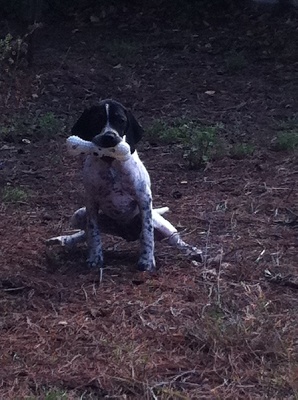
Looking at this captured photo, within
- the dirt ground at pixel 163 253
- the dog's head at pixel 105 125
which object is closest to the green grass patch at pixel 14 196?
the dirt ground at pixel 163 253

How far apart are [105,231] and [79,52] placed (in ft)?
22.5

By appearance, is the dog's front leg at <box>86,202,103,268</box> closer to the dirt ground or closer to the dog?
the dog

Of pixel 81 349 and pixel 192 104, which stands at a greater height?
pixel 81 349

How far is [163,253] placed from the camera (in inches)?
230

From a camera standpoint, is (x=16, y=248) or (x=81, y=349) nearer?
(x=81, y=349)

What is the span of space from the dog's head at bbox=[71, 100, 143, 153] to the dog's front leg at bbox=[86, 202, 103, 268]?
0.43m

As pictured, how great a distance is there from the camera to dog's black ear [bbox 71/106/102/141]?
5.39 meters

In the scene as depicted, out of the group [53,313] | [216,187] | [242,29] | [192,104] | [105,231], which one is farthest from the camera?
[242,29]

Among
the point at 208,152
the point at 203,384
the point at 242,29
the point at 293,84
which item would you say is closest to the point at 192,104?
the point at 293,84

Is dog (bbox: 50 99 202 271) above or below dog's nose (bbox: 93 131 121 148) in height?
below

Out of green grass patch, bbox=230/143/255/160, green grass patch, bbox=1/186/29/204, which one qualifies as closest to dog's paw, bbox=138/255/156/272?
green grass patch, bbox=1/186/29/204

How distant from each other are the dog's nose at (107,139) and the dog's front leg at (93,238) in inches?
17.9

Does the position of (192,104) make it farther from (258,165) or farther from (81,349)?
(81,349)

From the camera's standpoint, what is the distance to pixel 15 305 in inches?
198
